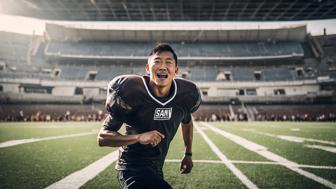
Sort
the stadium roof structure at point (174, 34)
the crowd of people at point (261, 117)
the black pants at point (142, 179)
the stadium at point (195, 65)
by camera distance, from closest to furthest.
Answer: the black pants at point (142, 179), the stadium at point (195, 65), the crowd of people at point (261, 117), the stadium roof structure at point (174, 34)

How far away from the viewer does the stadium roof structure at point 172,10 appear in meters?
30.0

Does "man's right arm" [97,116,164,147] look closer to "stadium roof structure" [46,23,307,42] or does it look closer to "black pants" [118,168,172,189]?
"black pants" [118,168,172,189]

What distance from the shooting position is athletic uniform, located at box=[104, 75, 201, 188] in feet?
8.53

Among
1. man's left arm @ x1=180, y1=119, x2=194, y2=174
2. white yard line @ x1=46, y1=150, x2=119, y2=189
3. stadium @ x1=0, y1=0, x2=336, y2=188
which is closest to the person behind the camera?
man's left arm @ x1=180, y1=119, x2=194, y2=174

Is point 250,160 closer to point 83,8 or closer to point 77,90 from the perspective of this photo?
point 83,8

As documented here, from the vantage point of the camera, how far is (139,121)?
270 cm

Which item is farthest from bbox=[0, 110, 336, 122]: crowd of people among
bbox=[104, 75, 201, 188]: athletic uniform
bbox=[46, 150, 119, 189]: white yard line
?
bbox=[104, 75, 201, 188]: athletic uniform

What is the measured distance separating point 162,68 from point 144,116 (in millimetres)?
483

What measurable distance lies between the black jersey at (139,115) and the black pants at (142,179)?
55 millimetres

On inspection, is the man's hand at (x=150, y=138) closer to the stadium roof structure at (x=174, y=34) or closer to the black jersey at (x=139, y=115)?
the black jersey at (x=139, y=115)

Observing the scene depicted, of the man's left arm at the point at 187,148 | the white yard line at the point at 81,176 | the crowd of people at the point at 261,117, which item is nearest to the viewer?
the man's left arm at the point at 187,148

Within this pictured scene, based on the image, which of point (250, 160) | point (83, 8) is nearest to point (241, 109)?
point (83, 8)

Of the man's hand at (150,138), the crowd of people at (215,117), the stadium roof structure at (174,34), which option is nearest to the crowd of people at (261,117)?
the crowd of people at (215,117)

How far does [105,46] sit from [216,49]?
863 inches
